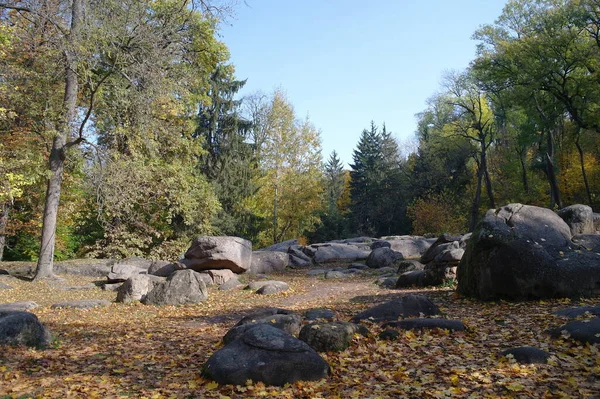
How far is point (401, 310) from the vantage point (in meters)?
8.51

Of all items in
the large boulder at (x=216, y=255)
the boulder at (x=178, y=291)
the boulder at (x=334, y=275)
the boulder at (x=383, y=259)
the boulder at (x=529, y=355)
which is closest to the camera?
the boulder at (x=529, y=355)

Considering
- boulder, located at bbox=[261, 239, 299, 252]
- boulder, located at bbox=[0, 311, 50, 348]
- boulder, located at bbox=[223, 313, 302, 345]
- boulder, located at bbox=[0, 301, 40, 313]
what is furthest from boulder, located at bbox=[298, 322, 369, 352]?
boulder, located at bbox=[261, 239, 299, 252]

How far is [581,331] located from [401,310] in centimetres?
295

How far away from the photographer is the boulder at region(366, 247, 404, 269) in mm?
20703

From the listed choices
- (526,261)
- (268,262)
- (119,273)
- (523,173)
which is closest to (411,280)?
(526,261)

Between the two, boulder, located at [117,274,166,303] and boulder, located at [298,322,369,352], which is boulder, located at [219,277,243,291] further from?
boulder, located at [298,322,369,352]

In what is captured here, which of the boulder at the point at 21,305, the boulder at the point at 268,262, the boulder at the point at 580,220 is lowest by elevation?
the boulder at the point at 21,305

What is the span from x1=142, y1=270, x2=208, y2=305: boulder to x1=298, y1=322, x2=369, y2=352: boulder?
6.29m

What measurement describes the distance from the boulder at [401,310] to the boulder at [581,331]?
222 cm

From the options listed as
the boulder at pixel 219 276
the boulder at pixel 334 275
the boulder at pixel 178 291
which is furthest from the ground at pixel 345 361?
the boulder at pixel 334 275

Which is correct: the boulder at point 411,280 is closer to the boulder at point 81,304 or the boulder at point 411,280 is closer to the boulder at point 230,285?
the boulder at point 230,285

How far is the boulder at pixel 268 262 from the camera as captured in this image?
2008 cm

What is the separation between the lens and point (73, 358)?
6.90 m

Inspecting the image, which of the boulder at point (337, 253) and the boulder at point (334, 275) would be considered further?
the boulder at point (337, 253)
